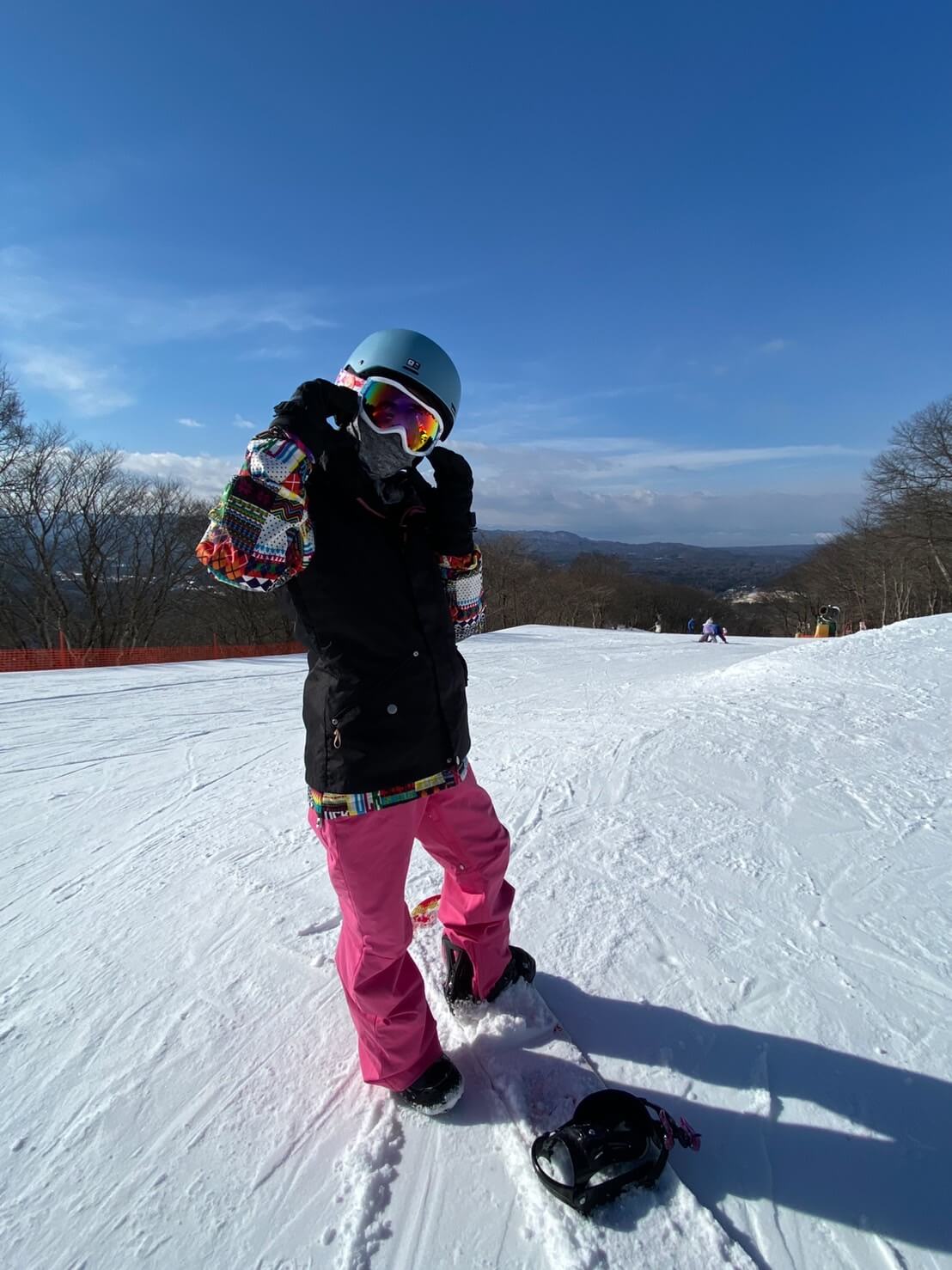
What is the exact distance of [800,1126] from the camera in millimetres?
1828

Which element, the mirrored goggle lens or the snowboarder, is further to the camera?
the mirrored goggle lens

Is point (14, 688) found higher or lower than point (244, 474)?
lower

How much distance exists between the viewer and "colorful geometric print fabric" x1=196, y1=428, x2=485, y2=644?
155 centimetres

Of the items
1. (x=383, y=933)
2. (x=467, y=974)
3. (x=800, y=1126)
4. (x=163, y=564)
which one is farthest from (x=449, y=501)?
(x=163, y=564)

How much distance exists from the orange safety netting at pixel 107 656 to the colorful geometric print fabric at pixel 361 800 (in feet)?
47.0

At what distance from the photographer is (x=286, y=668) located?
13.1m

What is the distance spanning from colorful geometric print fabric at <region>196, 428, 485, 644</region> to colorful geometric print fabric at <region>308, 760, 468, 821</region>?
0.62 m

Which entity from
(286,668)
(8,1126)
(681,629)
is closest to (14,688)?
(286,668)

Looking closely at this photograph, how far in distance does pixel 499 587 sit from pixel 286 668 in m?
32.0

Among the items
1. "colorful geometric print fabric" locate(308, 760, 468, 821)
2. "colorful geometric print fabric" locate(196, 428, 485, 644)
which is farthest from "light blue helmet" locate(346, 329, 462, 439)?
"colorful geometric print fabric" locate(308, 760, 468, 821)

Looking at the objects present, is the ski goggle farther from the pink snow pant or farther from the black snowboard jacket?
the pink snow pant

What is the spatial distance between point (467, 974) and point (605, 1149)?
808mm

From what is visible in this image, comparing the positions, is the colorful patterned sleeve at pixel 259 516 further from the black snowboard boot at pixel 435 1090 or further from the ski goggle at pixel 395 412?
the black snowboard boot at pixel 435 1090

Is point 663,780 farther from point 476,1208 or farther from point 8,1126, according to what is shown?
point 8,1126
